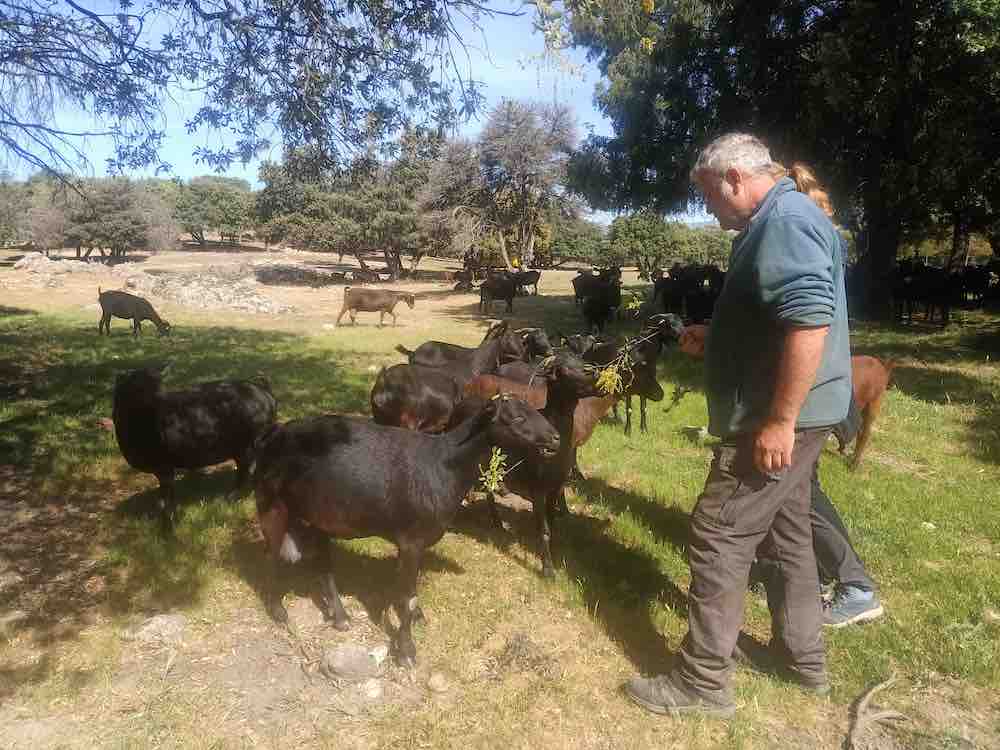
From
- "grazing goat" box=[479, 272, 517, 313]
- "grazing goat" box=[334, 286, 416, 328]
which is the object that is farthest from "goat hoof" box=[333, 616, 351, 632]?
"grazing goat" box=[479, 272, 517, 313]

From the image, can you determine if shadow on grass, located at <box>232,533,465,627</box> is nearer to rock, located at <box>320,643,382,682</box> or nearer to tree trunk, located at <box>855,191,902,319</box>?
rock, located at <box>320,643,382,682</box>

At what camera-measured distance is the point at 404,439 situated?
4.14 m

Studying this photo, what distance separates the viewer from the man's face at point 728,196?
3.01m

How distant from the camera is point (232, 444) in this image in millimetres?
5785

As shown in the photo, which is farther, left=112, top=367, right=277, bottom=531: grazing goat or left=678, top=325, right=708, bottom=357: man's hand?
left=112, top=367, right=277, bottom=531: grazing goat

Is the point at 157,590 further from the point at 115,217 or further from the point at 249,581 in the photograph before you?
the point at 115,217

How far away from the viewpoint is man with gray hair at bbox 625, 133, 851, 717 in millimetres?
2764

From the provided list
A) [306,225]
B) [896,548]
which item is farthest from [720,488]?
[306,225]

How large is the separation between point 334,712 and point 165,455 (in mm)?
2925

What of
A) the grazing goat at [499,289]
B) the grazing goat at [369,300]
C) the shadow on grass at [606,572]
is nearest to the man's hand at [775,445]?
the shadow on grass at [606,572]

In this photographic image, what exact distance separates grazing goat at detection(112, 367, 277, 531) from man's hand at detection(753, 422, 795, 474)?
4474 mm

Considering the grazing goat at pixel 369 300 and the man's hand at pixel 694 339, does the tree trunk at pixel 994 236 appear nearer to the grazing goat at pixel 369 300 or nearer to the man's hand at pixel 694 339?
the grazing goat at pixel 369 300

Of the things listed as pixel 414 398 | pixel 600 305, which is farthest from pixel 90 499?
pixel 600 305

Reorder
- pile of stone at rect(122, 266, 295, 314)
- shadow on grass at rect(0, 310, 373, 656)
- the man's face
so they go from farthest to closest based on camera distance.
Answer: pile of stone at rect(122, 266, 295, 314) < shadow on grass at rect(0, 310, 373, 656) < the man's face
